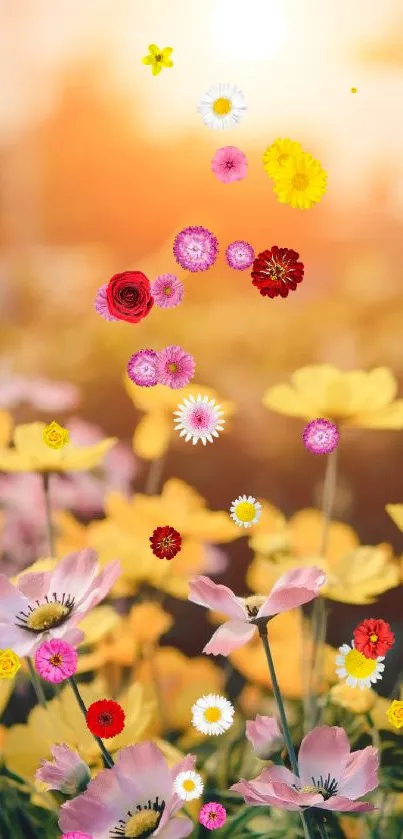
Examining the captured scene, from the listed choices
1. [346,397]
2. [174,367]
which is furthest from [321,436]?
[174,367]

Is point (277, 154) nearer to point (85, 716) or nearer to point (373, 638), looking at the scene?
point (373, 638)

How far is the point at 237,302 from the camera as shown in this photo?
43.5 inches

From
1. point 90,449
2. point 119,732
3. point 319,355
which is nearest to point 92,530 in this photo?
point 90,449

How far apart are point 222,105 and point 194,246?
18 cm

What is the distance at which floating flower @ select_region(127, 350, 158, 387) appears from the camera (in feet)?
3.63

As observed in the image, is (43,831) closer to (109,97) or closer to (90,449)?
(90,449)

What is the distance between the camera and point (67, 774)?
1.01 meters

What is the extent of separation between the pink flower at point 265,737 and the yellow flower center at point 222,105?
0.77 m

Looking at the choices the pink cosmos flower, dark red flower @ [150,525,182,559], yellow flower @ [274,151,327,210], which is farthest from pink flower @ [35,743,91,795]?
yellow flower @ [274,151,327,210]

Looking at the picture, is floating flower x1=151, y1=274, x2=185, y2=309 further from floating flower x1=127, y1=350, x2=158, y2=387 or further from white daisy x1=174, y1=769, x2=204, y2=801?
white daisy x1=174, y1=769, x2=204, y2=801

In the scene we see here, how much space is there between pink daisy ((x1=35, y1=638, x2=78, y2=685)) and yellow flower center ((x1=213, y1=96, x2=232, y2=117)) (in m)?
0.69

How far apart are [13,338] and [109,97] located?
34cm

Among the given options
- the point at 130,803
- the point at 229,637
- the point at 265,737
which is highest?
the point at 229,637

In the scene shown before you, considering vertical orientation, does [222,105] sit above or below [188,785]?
above
